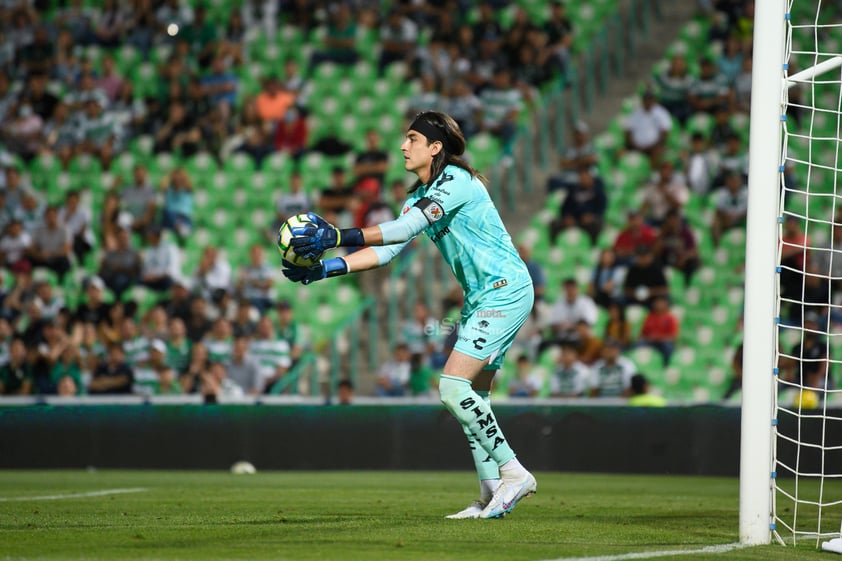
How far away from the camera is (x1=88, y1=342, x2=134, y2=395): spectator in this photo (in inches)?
659

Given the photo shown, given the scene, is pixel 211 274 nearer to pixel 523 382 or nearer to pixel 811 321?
pixel 523 382

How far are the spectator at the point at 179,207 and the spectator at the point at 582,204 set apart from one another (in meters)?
5.71

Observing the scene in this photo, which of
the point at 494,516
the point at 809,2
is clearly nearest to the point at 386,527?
the point at 494,516

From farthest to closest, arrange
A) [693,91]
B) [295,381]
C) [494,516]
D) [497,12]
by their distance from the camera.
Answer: [497,12] < [693,91] < [295,381] < [494,516]

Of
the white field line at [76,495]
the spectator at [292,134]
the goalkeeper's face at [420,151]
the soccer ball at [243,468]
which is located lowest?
the soccer ball at [243,468]

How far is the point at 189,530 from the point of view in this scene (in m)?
7.11

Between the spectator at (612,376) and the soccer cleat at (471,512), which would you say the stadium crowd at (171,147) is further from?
the soccer cleat at (471,512)

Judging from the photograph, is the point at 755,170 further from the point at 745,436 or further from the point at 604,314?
the point at 604,314

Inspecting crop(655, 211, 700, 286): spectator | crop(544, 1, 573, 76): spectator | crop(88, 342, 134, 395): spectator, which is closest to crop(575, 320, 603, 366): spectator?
crop(655, 211, 700, 286): spectator

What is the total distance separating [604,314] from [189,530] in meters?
11.0

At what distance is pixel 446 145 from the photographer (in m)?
8.18

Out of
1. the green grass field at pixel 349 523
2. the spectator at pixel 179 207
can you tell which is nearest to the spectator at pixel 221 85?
the spectator at pixel 179 207

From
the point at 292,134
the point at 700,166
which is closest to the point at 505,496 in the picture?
the point at 700,166

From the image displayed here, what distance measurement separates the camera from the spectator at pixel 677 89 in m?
20.0
